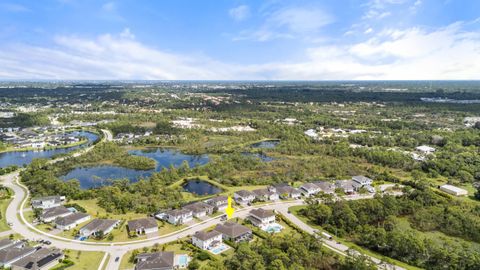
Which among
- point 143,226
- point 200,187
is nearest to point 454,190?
point 200,187

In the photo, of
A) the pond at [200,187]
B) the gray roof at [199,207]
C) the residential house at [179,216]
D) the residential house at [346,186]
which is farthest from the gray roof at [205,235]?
the residential house at [346,186]

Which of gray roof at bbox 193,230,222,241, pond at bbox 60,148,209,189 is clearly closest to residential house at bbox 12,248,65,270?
gray roof at bbox 193,230,222,241

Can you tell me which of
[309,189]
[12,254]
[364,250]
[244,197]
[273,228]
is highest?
[12,254]

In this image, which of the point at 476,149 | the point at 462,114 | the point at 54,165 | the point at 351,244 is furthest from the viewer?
the point at 462,114

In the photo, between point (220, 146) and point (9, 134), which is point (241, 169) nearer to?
point (220, 146)

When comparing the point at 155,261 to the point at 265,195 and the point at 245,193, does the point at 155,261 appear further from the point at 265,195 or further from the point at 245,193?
the point at 265,195

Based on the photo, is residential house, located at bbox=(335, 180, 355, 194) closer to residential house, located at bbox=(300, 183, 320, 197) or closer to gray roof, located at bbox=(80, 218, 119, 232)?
residential house, located at bbox=(300, 183, 320, 197)

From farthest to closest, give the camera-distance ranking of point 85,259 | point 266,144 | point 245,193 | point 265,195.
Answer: point 266,144, point 265,195, point 245,193, point 85,259

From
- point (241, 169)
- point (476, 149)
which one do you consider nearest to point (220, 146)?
point (241, 169)
